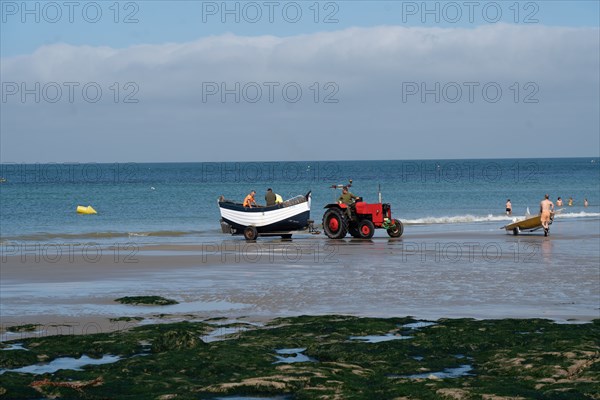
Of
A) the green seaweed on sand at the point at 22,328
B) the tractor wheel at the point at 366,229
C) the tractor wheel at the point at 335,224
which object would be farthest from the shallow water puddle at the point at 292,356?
the tractor wheel at the point at 335,224

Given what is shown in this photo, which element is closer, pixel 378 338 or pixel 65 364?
pixel 65 364

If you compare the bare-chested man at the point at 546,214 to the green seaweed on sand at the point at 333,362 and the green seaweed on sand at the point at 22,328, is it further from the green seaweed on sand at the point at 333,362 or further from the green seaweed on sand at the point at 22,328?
the green seaweed on sand at the point at 22,328

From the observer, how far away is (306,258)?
27375 millimetres

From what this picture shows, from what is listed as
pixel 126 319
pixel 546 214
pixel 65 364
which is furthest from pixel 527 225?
pixel 65 364

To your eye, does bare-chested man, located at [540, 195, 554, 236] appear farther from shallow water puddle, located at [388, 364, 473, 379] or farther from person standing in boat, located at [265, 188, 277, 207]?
shallow water puddle, located at [388, 364, 473, 379]

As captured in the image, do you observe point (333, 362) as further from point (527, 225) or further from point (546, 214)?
point (527, 225)

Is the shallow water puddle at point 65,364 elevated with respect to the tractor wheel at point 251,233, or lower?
lower

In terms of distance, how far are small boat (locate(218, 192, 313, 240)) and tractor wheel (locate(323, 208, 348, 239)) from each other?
2.86 feet

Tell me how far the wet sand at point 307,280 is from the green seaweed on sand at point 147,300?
0.89ft

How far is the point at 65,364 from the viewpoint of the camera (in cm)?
1230

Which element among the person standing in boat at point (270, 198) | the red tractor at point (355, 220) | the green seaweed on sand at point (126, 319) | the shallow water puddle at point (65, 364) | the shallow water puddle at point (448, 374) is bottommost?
the shallow water puddle at point (448, 374)

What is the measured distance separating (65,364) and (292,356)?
2.96 meters

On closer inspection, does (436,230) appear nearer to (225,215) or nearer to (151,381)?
(225,215)

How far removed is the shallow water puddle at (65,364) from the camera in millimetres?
11900
